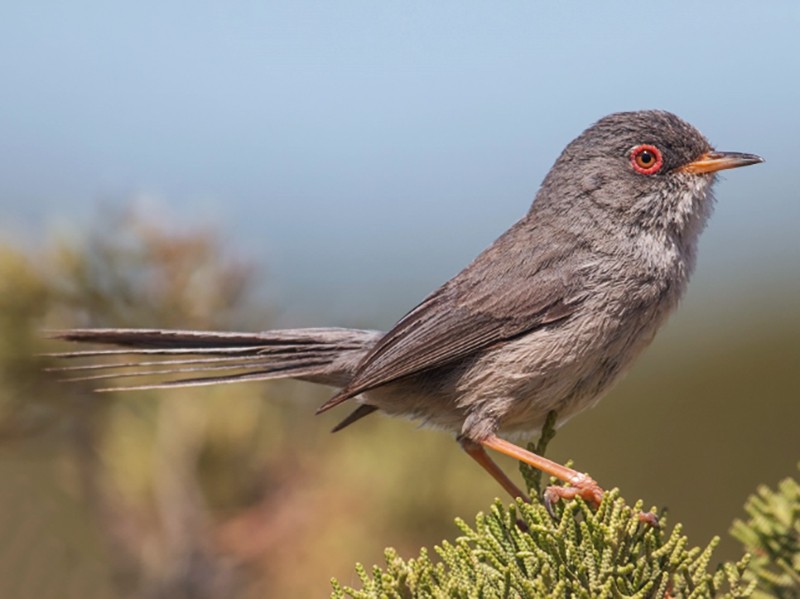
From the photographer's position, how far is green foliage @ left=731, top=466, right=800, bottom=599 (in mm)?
2082

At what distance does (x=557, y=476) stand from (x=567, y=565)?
2.72 feet

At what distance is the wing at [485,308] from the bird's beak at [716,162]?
0.55 metres

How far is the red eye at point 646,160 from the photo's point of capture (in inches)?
148

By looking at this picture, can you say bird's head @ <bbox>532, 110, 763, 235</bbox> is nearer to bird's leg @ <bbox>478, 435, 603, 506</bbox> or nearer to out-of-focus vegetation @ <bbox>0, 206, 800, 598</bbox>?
bird's leg @ <bbox>478, 435, 603, 506</bbox>

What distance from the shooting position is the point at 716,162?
3.67m

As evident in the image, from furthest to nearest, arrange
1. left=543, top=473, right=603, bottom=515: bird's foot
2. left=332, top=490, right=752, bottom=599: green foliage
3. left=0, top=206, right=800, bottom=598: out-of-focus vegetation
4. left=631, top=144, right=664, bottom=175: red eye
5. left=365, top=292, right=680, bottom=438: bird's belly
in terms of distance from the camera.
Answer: left=631, top=144, right=664, bottom=175: red eye < left=365, top=292, right=680, bottom=438: bird's belly < left=0, top=206, right=800, bottom=598: out-of-focus vegetation < left=543, top=473, right=603, bottom=515: bird's foot < left=332, top=490, right=752, bottom=599: green foliage

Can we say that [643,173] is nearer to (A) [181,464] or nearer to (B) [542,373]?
(B) [542,373]

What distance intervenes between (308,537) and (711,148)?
2.16 m

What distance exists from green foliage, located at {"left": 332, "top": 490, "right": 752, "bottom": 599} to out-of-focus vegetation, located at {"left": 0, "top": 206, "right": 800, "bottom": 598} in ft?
3.49

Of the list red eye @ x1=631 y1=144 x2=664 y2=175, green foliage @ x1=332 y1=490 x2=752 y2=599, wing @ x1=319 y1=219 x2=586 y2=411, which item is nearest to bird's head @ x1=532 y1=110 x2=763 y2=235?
red eye @ x1=631 y1=144 x2=664 y2=175

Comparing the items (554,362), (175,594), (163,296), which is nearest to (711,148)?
(554,362)

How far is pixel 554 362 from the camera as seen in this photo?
3.30m

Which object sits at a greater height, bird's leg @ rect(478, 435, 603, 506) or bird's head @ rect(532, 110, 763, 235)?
bird's head @ rect(532, 110, 763, 235)

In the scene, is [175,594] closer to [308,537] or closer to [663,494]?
[308,537]
